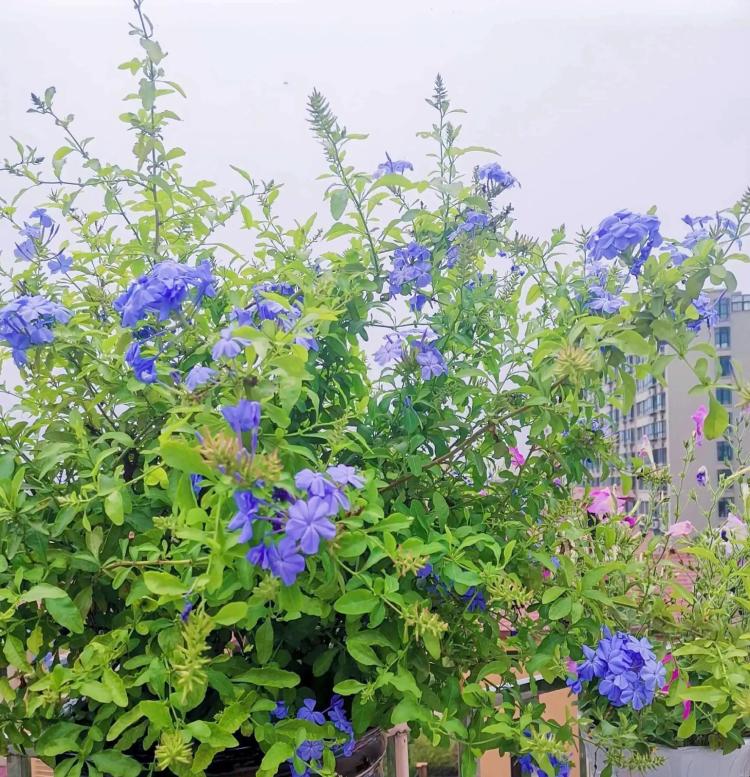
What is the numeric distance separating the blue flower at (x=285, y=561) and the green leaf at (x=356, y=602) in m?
0.12

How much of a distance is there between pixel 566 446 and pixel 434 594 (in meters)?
0.25

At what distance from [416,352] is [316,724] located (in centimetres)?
37

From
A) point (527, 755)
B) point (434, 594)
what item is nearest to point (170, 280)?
point (434, 594)

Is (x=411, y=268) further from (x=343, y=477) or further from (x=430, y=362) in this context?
(x=343, y=477)

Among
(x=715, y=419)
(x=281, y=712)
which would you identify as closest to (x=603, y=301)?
(x=715, y=419)

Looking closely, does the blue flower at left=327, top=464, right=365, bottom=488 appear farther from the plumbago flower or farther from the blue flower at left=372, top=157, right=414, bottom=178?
the blue flower at left=372, top=157, right=414, bottom=178

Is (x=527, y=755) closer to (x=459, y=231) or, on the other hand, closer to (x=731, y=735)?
(x=731, y=735)

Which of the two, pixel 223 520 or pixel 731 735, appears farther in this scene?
pixel 731 735

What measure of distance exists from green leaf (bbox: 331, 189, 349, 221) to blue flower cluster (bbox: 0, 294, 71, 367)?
0.29m

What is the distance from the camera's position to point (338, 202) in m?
0.79

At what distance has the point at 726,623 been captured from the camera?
867mm

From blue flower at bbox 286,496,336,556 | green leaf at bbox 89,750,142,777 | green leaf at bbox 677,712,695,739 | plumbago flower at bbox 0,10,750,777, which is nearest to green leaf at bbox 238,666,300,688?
plumbago flower at bbox 0,10,750,777

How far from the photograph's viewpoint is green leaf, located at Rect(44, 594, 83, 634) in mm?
636

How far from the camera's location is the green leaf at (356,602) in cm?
61
